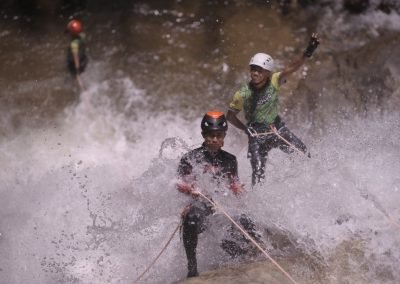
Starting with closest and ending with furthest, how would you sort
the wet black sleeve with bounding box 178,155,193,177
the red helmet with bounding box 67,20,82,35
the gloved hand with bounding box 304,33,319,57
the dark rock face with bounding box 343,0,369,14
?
the wet black sleeve with bounding box 178,155,193,177, the gloved hand with bounding box 304,33,319,57, the red helmet with bounding box 67,20,82,35, the dark rock face with bounding box 343,0,369,14

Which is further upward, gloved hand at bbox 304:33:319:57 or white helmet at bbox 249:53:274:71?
gloved hand at bbox 304:33:319:57

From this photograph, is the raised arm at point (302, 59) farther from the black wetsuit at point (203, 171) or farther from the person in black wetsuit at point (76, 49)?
the person in black wetsuit at point (76, 49)

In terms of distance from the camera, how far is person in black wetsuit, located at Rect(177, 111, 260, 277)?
447 cm

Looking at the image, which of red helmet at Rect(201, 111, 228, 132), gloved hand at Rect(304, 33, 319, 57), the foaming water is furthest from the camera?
gloved hand at Rect(304, 33, 319, 57)

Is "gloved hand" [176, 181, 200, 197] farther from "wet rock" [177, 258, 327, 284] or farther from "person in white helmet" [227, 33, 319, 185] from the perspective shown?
"person in white helmet" [227, 33, 319, 185]

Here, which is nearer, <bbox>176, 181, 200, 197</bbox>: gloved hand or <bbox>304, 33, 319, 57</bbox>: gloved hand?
<bbox>176, 181, 200, 197</bbox>: gloved hand

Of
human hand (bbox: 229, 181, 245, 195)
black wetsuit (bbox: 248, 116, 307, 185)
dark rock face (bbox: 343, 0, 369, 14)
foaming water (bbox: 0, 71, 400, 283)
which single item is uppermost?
dark rock face (bbox: 343, 0, 369, 14)

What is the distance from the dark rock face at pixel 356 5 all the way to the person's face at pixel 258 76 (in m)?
4.95

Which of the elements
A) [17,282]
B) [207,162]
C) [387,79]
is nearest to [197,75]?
[387,79]

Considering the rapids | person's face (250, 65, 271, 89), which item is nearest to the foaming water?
the rapids

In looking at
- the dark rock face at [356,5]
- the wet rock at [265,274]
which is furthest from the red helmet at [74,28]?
the wet rock at [265,274]

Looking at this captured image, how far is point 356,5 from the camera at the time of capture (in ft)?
30.7

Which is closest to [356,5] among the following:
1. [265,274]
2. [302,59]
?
[302,59]

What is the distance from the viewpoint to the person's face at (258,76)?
5.20 m
